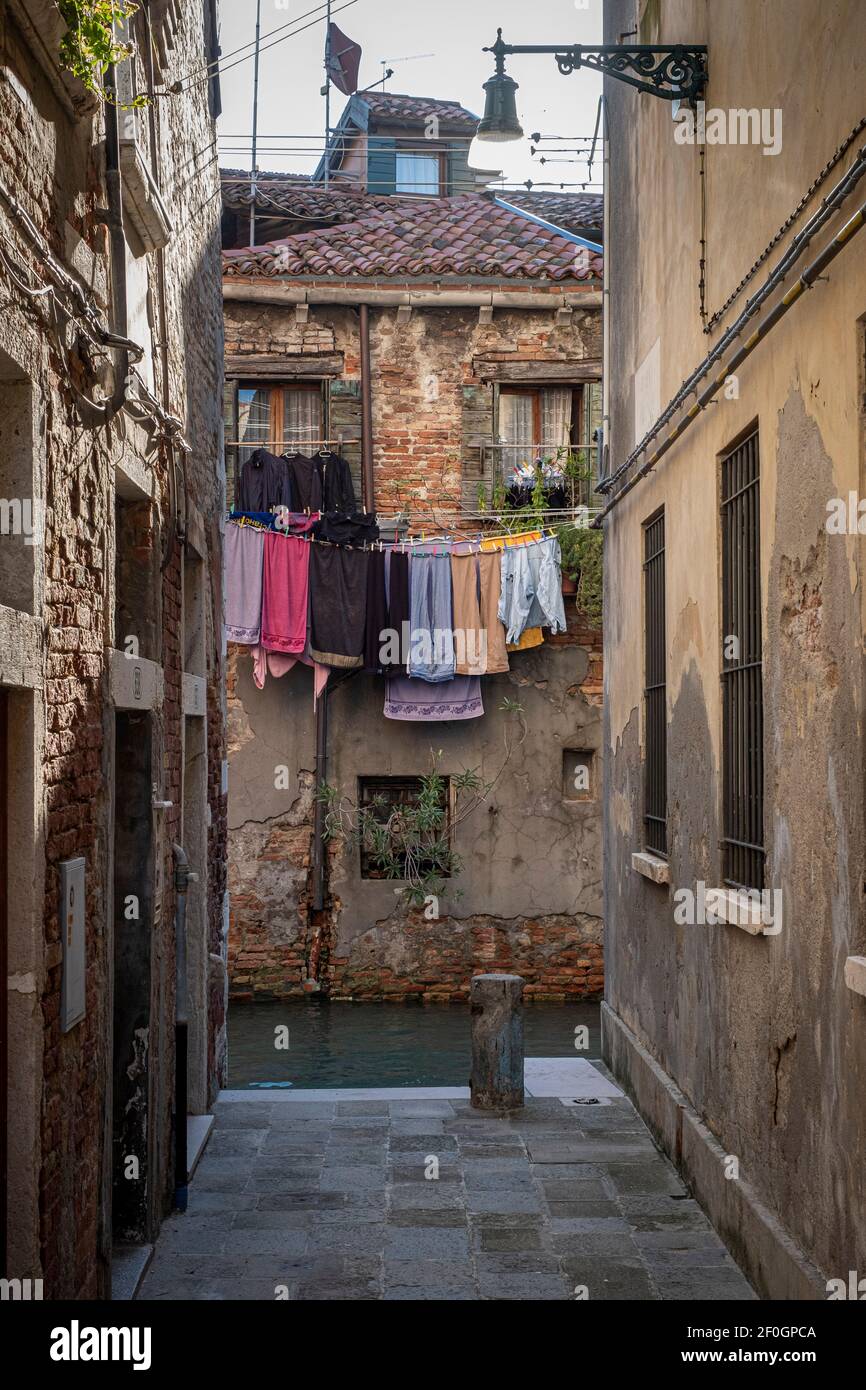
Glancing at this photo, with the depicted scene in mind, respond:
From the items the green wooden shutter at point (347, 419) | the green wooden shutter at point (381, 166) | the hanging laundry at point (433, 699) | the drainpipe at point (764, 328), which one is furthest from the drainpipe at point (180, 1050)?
the green wooden shutter at point (381, 166)

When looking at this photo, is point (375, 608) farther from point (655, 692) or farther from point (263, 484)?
point (655, 692)

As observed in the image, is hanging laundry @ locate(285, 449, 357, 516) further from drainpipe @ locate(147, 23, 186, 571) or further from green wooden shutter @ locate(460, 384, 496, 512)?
drainpipe @ locate(147, 23, 186, 571)

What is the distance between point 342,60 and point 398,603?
12.0m

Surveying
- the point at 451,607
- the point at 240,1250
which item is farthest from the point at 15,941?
the point at 451,607

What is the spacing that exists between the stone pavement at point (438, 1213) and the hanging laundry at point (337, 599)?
6948 millimetres

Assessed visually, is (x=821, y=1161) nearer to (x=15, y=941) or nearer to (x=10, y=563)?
(x=15, y=941)

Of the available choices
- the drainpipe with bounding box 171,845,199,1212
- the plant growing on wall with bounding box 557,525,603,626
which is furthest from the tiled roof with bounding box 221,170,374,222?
the drainpipe with bounding box 171,845,199,1212

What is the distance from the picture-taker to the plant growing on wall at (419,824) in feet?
52.5

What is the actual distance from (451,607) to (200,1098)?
7.69 metres

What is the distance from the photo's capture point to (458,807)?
16.3 meters

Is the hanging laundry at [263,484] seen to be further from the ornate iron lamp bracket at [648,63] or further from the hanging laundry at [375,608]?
the ornate iron lamp bracket at [648,63]

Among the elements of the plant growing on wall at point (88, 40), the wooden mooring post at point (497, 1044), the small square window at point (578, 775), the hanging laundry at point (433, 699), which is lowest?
the wooden mooring post at point (497, 1044)
